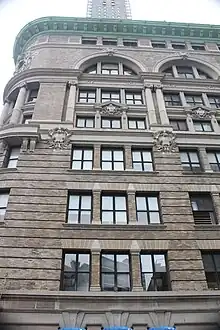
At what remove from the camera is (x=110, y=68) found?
1052 inches

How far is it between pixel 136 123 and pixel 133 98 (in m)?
2.91

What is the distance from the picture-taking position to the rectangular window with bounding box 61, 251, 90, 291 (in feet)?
44.7

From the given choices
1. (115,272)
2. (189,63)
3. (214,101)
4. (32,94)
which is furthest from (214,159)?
(32,94)

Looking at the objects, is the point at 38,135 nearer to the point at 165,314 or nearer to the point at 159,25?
the point at 165,314

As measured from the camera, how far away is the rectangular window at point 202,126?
21484mm

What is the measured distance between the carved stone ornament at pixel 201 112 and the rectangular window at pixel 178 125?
34.8 inches

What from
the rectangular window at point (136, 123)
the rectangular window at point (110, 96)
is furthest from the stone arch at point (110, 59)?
the rectangular window at point (136, 123)

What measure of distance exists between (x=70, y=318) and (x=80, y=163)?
27.4 feet

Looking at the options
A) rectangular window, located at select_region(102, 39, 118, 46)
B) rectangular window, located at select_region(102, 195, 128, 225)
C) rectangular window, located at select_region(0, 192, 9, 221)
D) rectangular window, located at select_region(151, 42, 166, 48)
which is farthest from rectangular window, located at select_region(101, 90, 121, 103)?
rectangular window, located at select_region(0, 192, 9, 221)

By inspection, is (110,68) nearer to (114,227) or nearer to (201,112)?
(201,112)

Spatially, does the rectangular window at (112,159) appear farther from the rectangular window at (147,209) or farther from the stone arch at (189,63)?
the stone arch at (189,63)

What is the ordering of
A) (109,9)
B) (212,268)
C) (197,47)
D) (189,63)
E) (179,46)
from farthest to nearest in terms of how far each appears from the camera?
(109,9) < (197,47) < (179,46) < (189,63) < (212,268)

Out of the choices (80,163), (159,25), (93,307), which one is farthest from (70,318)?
(159,25)

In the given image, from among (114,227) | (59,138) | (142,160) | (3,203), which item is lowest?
(114,227)
